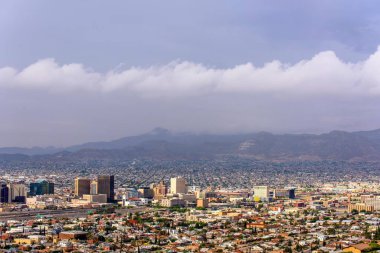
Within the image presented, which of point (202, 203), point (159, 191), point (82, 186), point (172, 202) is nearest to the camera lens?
point (202, 203)

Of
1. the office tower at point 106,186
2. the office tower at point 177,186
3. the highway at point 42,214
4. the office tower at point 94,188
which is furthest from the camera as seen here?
the office tower at point 177,186

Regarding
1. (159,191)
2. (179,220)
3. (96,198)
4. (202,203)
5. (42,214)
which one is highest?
(159,191)

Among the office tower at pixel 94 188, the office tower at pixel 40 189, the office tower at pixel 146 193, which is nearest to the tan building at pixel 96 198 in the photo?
the office tower at pixel 94 188

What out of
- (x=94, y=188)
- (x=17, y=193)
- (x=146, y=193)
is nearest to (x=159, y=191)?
(x=146, y=193)

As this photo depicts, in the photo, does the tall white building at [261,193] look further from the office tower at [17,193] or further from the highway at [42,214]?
the office tower at [17,193]

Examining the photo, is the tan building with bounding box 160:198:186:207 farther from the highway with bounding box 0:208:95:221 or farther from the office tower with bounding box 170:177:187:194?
the office tower with bounding box 170:177:187:194

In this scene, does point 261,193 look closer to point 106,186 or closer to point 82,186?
point 106,186

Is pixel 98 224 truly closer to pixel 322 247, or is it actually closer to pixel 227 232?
pixel 227 232

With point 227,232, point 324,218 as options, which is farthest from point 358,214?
point 227,232

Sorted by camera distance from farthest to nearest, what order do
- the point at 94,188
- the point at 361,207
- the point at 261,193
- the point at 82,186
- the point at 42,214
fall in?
the point at 82,186 < the point at 261,193 < the point at 94,188 < the point at 361,207 < the point at 42,214
